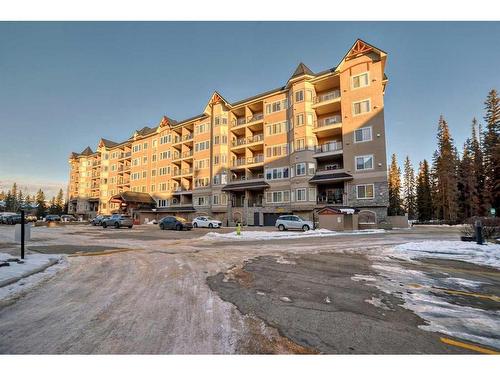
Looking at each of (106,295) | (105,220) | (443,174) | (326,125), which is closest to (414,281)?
(106,295)

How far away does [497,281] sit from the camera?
705 cm

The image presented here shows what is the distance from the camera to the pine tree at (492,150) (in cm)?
4391

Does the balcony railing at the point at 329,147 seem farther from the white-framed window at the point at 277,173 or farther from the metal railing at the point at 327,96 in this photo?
the metal railing at the point at 327,96

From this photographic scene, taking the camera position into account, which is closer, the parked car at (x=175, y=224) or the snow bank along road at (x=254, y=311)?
the snow bank along road at (x=254, y=311)

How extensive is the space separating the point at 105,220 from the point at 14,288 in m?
33.7

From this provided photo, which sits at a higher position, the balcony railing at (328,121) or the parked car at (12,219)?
the balcony railing at (328,121)

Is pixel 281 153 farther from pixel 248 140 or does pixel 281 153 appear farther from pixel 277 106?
pixel 277 106

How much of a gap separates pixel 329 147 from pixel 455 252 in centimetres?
2619

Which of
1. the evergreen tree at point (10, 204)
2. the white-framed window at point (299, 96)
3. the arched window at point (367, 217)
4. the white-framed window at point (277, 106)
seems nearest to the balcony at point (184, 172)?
the white-framed window at point (277, 106)

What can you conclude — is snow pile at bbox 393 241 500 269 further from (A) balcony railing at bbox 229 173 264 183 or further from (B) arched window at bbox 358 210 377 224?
(A) balcony railing at bbox 229 173 264 183

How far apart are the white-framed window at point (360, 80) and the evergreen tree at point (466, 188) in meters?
30.9

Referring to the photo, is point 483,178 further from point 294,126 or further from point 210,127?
point 210,127

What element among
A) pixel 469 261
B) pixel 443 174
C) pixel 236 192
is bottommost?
pixel 469 261

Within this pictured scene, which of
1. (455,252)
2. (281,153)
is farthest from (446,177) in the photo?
(455,252)
